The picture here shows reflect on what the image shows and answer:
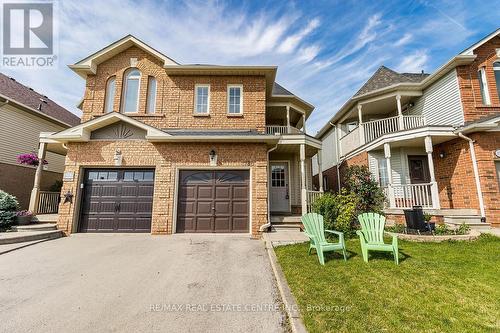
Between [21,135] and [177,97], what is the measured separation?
9666mm

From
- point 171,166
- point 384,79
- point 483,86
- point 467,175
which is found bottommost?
point 467,175

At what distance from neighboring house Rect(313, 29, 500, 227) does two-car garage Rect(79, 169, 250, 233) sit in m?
6.59

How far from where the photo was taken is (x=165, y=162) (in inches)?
331

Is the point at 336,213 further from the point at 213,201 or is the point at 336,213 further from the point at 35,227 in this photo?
the point at 35,227

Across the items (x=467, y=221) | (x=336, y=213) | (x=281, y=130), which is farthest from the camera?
(x=281, y=130)

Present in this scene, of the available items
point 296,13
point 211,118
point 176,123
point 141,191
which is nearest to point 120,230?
point 141,191

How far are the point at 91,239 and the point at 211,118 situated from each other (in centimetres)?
645

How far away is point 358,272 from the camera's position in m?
4.30

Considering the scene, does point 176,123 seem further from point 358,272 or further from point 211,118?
point 358,272

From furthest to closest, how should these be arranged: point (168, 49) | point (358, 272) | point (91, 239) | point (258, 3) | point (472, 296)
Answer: point (168, 49) < point (258, 3) < point (91, 239) < point (358, 272) < point (472, 296)

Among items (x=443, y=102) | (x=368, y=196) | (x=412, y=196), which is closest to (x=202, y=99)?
(x=368, y=196)

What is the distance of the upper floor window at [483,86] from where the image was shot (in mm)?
9414

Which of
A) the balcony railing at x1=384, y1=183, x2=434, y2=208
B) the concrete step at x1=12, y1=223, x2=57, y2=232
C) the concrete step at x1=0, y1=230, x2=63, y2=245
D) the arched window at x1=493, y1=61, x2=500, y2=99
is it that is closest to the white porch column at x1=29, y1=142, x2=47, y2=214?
the concrete step at x1=12, y1=223, x2=57, y2=232

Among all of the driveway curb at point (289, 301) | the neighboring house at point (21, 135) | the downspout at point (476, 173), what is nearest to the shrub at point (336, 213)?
the driveway curb at point (289, 301)
